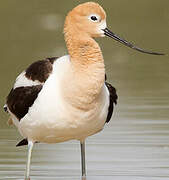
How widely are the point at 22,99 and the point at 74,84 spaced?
62cm

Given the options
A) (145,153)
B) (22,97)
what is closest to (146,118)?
(145,153)

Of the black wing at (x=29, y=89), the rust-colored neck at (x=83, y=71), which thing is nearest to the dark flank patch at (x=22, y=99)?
the black wing at (x=29, y=89)

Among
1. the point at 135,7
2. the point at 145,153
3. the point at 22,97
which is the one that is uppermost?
the point at 22,97

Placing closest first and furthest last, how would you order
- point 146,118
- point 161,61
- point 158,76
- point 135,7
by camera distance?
point 146,118 < point 158,76 < point 161,61 < point 135,7

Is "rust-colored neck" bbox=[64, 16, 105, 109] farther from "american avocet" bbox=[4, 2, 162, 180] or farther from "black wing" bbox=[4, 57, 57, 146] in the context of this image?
"black wing" bbox=[4, 57, 57, 146]

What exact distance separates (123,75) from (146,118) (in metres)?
2.22

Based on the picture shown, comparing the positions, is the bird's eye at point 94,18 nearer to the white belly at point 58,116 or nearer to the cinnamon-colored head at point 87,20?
the cinnamon-colored head at point 87,20

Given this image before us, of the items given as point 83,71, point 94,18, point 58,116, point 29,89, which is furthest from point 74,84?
point 94,18

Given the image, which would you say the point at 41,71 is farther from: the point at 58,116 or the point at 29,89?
the point at 58,116

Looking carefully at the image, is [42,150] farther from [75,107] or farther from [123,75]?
[123,75]

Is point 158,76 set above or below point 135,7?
above

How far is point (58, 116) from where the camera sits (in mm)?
8789

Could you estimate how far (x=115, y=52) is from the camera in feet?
50.9

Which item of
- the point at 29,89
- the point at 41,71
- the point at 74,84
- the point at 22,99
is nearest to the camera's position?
the point at 74,84
